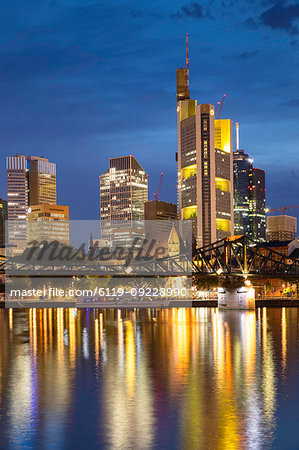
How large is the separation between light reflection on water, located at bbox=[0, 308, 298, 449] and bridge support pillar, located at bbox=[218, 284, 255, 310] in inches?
2583

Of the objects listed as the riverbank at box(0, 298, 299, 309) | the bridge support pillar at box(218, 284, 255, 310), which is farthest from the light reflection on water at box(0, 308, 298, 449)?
the riverbank at box(0, 298, 299, 309)

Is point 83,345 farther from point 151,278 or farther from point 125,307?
point 151,278

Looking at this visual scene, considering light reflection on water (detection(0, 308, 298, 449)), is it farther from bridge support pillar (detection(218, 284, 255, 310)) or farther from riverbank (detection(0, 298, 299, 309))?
riverbank (detection(0, 298, 299, 309))

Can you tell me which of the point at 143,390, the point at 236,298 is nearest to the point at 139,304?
the point at 236,298

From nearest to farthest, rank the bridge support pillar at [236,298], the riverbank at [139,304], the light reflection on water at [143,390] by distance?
1. the light reflection on water at [143,390]
2. the bridge support pillar at [236,298]
3. the riverbank at [139,304]

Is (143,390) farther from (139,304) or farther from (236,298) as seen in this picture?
(139,304)

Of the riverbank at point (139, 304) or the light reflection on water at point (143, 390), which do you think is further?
the riverbank at point (139, 304)

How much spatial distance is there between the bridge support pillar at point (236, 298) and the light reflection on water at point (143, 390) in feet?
215

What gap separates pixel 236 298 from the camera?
13650 centimetres

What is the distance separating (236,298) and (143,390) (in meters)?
103

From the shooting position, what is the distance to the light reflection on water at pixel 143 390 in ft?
83.0

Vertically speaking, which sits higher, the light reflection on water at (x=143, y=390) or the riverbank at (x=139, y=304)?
the light reflection on water at (x=143, y=390)

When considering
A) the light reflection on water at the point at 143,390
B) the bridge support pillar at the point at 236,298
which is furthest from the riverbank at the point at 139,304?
the light reflection on water at the point at 143,390

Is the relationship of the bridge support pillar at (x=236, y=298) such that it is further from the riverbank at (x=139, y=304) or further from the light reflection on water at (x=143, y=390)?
the light reflection on water at (x=143, y=390)
